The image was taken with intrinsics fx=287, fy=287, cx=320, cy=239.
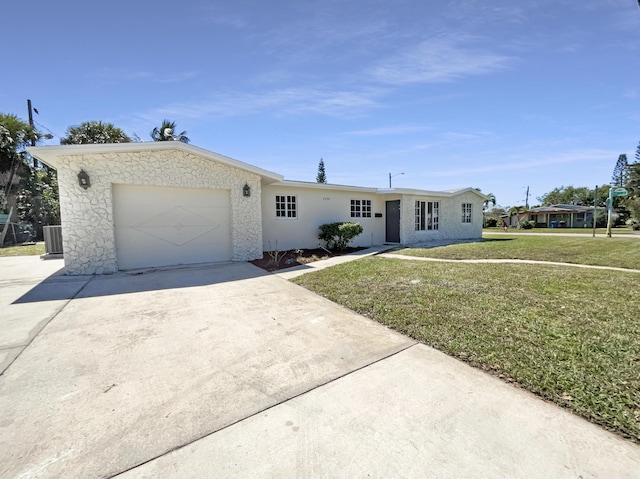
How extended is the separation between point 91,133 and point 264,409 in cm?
2337

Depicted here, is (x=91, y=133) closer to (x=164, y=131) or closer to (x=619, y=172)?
(x=164, y=131)

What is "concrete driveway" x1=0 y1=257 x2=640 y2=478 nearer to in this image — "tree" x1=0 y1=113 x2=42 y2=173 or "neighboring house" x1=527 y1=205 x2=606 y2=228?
"tree" x1=0 y1=113 x2=42 y2=173

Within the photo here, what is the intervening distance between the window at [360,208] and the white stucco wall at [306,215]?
180 mm

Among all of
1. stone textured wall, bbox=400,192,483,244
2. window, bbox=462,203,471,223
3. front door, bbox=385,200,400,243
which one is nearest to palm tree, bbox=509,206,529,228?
stone textured wall, bbox=400,192,483,244

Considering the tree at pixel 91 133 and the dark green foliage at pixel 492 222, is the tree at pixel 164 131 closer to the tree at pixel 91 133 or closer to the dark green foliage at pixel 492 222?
the tree at pixel 91 133

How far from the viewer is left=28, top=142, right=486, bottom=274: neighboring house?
739 cm

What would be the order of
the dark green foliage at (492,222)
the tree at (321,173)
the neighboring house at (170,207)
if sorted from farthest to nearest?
the tree at (321,173)
the dark green foliage at (492,222)
the neighboring house at (170,207)

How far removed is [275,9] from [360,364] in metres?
8.87

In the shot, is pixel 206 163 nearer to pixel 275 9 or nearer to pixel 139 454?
pixel 275 9

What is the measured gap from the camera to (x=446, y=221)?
55.5 ft

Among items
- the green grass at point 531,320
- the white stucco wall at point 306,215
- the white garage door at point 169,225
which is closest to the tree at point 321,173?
the white stucco wall at point 306,215

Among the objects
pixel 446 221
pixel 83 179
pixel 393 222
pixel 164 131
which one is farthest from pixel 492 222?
pixel 83 179

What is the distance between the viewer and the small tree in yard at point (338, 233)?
11.7m

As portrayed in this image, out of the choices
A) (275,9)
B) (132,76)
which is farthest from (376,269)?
(132,76)
